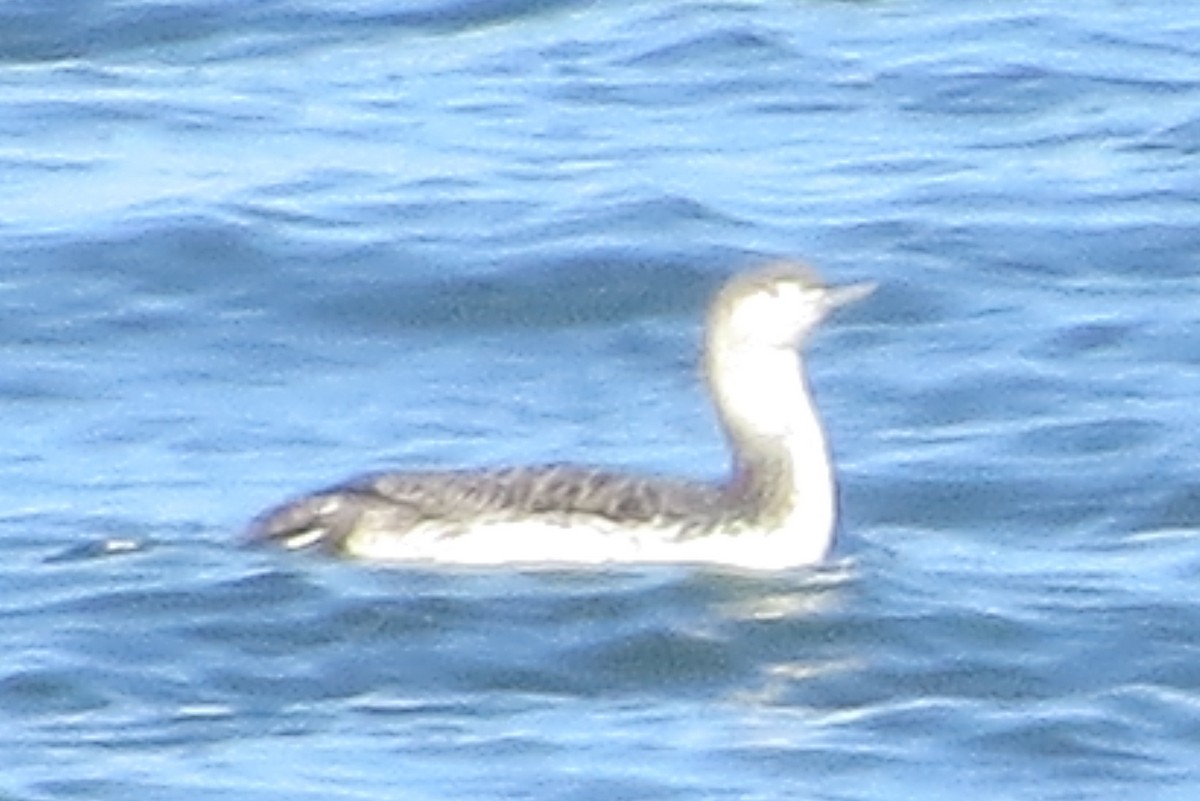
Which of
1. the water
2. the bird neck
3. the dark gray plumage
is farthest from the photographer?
the bird neck

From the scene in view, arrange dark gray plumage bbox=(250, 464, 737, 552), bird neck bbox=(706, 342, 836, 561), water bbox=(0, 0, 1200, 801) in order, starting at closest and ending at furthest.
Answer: water bbox=(0, 0, 1200, 801)
dark gray plumage bbox=(250, 464, 737, 552)
bird neck bbox=(706, 342, 836, 561)

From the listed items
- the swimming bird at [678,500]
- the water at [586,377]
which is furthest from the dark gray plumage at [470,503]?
the water at [586,377]

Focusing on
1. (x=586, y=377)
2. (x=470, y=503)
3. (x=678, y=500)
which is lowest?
(x=470, y=503)

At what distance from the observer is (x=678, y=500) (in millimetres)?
16688

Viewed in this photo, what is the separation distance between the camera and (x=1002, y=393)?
19.1m

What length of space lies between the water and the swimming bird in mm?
92

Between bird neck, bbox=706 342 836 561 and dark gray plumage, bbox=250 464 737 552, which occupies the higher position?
bird neck, bbox=706 342 836 561

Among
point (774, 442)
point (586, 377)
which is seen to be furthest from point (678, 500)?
point (586, 377)

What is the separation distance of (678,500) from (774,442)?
0.51 meters

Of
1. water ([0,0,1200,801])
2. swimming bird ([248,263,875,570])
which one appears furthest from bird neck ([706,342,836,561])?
water ([0,0,1200,801])

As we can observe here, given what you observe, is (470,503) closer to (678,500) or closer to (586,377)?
(678,500)

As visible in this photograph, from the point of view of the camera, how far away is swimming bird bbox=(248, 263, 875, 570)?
1644cm

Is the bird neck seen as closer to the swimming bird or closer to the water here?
the swimming bird

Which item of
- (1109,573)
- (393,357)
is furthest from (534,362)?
(1109,573)
